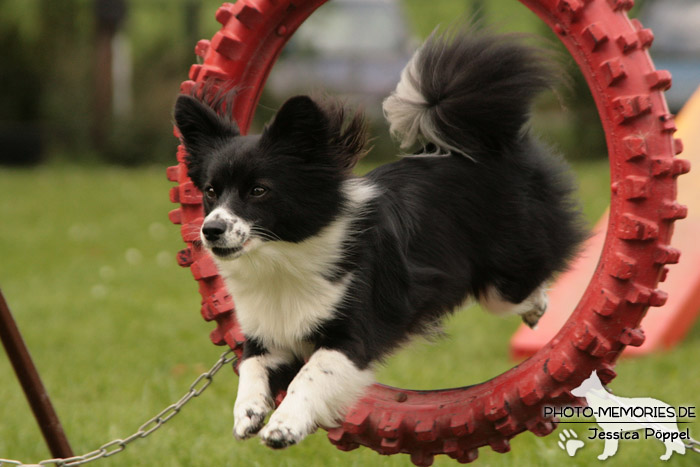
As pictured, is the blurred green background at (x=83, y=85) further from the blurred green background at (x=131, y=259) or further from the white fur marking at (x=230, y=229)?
the white fur marking at (x=230, y=229)

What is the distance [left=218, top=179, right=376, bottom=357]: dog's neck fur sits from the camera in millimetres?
3260

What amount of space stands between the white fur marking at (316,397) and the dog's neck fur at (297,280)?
163mm

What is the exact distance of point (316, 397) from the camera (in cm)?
308

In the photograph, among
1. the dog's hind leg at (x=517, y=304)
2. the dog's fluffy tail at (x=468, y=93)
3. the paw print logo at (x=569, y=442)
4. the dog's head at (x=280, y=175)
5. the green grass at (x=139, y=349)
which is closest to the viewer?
the dog's head at (x=280, y=175)

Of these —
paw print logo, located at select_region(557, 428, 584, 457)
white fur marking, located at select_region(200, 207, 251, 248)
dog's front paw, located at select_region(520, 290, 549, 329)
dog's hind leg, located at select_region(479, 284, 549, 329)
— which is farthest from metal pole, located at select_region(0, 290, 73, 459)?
paw print logo, located at select_region(557, 428, 584, 457)

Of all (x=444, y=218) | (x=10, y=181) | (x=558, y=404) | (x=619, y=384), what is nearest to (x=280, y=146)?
(x=444, y=218)

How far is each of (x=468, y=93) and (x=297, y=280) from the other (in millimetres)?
1066

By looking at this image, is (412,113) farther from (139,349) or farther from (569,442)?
(139,349)

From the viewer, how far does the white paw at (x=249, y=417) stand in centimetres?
310

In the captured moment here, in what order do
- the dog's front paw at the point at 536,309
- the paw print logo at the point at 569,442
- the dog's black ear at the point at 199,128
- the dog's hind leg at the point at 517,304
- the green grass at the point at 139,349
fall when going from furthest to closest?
the green grass at the point at 139,349 → the paw print logo at the point at 569,442 → the dog's front paw at the point at 536,309 → the dog's hind leg at the point at 517,304 → the dog's black ear at the point at 199,128

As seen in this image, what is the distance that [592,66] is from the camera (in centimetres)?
325

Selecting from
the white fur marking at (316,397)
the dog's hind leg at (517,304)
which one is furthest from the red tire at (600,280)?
the dog's hind leg at (517,304)

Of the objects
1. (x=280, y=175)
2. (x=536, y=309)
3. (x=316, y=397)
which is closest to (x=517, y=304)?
(x=536, y=309)

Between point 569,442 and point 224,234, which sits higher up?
point 224,234
